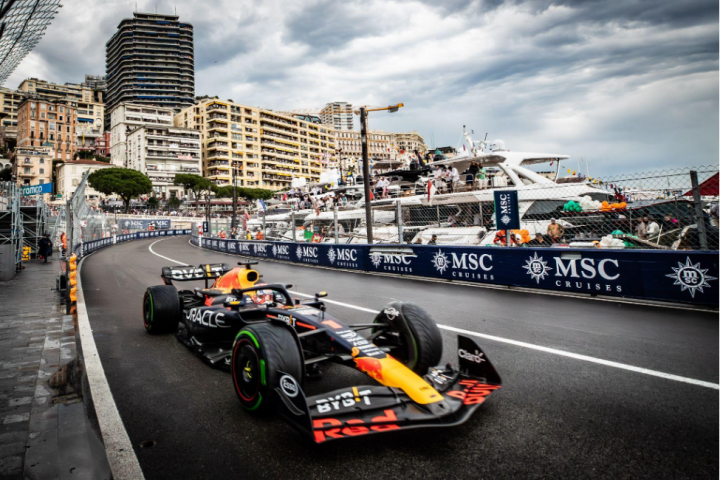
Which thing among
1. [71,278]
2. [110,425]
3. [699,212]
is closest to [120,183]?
[71,278]

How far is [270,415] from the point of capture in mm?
3039

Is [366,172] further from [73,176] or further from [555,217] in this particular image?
[73,176]

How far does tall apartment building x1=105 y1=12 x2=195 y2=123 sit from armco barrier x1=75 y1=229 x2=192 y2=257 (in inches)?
3782

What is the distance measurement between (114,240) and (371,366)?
38.9 m

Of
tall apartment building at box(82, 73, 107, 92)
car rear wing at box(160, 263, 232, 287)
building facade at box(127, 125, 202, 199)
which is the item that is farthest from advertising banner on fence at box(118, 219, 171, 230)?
tall apartment building at box(82, 73, 107, 92)

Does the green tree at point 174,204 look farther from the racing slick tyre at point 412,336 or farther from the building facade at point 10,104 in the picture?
the racing slick tyre at point 412,336

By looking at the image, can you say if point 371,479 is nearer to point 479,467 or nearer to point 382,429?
point 382,429

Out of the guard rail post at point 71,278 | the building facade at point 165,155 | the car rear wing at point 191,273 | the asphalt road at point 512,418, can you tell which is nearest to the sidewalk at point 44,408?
the asphalt road at point 512,418

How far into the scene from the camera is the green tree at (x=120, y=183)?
70.4 m

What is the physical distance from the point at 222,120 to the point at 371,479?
102 meters

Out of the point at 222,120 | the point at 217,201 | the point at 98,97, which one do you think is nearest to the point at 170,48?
the point at 98,97

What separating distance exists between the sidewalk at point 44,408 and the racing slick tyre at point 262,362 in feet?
3.09

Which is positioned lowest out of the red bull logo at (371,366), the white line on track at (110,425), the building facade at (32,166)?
the white line on track at (110,425)

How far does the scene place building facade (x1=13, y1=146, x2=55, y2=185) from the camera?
86994mm
